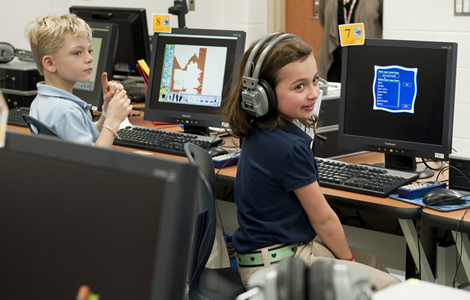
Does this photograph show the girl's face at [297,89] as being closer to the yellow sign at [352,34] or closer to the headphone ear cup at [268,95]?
the headphone ear cup at [268,95]

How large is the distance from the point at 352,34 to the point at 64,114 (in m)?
0.97

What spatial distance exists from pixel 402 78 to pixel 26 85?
192 cm

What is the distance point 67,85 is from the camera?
2.09 metres

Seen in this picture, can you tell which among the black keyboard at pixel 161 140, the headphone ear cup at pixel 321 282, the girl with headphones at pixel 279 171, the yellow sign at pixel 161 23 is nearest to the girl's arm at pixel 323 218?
the girl with headphones at pixel 279 171

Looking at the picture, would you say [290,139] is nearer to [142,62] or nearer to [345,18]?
[142,62]

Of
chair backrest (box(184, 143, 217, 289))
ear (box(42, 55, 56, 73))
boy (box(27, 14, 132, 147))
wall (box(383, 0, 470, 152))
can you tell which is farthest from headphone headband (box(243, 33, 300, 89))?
wall (box(383, 0, 470, 152))

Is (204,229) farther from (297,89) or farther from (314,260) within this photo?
(297,89)

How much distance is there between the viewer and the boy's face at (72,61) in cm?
206

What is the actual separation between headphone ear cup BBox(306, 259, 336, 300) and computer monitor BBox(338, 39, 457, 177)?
1.38m

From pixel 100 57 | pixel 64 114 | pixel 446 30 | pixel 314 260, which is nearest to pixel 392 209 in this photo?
pixel 314 260

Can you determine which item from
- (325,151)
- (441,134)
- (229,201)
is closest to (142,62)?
(229,201)

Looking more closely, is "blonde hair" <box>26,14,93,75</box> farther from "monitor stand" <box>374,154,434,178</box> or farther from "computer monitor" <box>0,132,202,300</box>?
"computer monitor" <box>0,132,202,300</box>

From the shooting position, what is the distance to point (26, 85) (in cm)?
305

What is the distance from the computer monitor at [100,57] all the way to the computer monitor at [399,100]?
1104 mm
